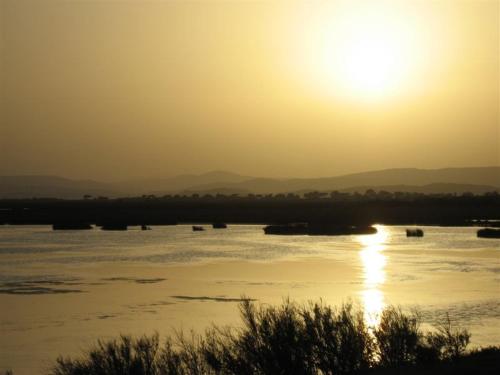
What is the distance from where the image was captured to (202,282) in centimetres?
4591

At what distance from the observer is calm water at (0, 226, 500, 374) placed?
31.2 meters

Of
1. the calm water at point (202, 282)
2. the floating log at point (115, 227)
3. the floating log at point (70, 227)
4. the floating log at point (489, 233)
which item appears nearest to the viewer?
the calm water at point (202, 282)

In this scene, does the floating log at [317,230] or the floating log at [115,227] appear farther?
the floating log at [115,227]

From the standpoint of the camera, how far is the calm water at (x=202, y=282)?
102ft

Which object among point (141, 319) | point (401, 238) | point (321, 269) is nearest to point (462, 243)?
point (401, 238)

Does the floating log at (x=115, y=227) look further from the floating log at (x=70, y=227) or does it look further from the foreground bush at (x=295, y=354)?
the foreground bush at (x=295, y=354)

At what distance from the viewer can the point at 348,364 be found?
1972 cm

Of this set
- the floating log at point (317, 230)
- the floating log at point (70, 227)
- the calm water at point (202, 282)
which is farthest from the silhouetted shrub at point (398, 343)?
the floating log at point (70, 227)

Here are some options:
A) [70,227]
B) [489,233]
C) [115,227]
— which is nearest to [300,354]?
[489,233]

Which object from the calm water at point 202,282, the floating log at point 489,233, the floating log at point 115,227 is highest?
the floating log at point 115,227

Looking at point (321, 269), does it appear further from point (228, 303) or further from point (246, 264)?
point (228, 303)

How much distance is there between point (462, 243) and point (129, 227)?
159ft

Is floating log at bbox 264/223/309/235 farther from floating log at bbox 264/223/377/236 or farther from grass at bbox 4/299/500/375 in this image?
grass at bbox 4/299/500/375

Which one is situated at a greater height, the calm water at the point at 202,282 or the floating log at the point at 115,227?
the floating log at the point at 115,227
